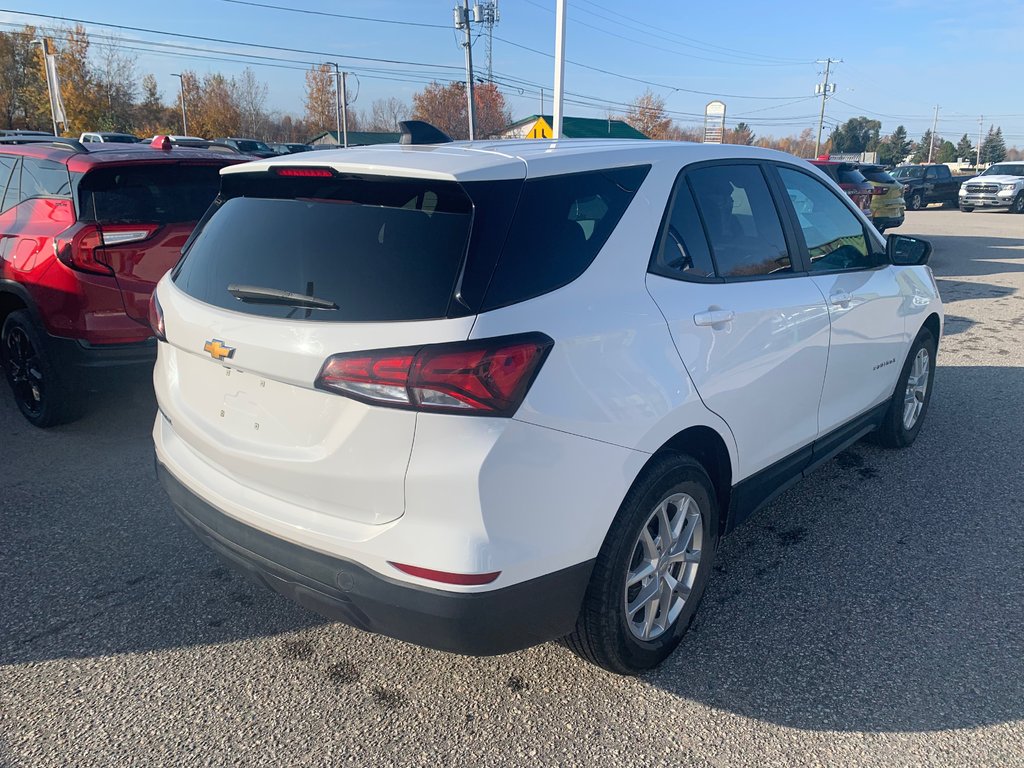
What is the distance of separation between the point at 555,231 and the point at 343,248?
24.8 inches

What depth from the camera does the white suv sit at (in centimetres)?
204

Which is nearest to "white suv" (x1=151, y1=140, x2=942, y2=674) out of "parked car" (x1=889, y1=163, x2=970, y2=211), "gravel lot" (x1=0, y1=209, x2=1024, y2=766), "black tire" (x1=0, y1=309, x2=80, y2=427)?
"gravel lot" (x1=0, y1=209, x2=1024, y2=766)

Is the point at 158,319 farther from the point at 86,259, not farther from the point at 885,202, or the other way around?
the point at 885,202

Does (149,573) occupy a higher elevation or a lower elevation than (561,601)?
lower

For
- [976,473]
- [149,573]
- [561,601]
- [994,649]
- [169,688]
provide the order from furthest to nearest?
[976,473] < [149,573] < [994,649] < [169,688] < [561,601]

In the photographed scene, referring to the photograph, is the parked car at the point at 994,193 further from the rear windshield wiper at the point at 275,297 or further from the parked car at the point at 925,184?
the rear windshield wiper at the point at 275,297

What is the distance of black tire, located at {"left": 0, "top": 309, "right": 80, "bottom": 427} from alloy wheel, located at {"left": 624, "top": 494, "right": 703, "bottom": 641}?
3977 millimetres

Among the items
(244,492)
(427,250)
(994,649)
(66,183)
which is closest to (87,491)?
(66,183)

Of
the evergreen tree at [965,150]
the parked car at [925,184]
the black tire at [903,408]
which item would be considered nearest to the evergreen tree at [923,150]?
the evergreen tree at [965,150]

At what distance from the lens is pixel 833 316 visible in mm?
3531

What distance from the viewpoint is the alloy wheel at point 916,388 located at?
15.7 feet

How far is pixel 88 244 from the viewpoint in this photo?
4.57m

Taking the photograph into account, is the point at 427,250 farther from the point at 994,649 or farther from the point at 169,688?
the point at 994,649

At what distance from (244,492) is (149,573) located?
126cm
